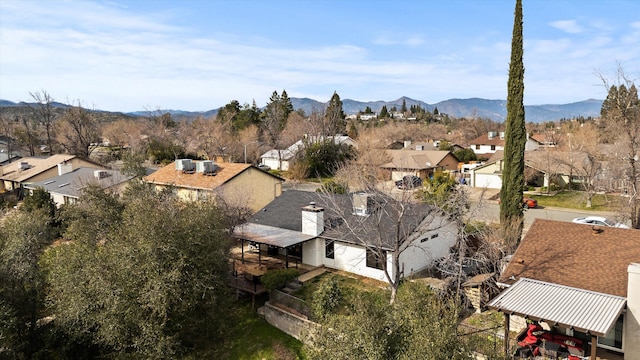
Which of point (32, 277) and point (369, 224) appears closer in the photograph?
point (32, 277)

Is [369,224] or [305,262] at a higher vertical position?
[369,224]

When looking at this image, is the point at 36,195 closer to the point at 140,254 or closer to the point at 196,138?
the point at 140,254

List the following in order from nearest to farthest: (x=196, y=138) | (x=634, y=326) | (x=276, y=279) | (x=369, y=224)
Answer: (x=634, y=326)
(x=276, y=279)
(x=369, y=224)
(x=196, y=138)

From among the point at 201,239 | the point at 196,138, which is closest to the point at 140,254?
the point at 201,239

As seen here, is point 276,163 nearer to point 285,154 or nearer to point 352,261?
point 285,154

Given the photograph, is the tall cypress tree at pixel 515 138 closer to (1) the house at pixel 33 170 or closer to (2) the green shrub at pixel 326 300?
(2) the green shrub at pixel 326 300

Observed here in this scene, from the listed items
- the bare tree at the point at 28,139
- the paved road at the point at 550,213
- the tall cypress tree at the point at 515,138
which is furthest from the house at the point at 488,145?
the bare tree at the point at 28,139
